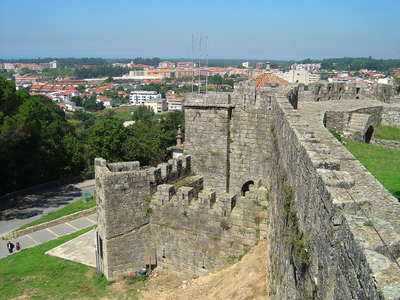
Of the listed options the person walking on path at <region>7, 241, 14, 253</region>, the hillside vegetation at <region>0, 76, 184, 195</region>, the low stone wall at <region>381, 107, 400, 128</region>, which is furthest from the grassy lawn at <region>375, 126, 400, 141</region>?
the hillside vegetation at <region>0, 76, 184, 195</region>

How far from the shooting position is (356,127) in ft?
56.2

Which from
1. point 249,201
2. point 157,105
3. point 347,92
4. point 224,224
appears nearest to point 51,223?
point 224,224

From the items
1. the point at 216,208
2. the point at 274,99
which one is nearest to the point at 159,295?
the point at 216,208

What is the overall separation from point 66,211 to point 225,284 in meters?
17.0

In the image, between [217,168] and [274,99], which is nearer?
[274,99]

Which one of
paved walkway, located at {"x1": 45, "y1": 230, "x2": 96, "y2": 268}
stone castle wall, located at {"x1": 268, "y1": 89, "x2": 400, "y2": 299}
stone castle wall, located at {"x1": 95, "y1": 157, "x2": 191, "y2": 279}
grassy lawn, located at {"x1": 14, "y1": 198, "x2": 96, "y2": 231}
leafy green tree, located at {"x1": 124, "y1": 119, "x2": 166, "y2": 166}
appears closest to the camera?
stone castle wall, located at {"x1": 268, "y1": 89, "x2": 400, "y2": 299}

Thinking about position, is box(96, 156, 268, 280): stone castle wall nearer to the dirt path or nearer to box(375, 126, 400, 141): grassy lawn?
the dirt path

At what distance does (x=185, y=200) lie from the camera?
11.6 metres

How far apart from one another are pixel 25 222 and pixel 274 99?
18017 mm

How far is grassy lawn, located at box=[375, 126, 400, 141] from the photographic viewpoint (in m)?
18.4

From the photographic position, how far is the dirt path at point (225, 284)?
8.91 metres

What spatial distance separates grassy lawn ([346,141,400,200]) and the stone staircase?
0.95m

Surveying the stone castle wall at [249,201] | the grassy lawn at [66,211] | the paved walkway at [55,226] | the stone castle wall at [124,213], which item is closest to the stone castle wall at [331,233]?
the stone castle wall at [249,201]

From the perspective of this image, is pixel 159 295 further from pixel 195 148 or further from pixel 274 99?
pixel 274 99
